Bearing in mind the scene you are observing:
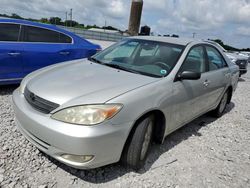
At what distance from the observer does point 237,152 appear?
3.86 meters

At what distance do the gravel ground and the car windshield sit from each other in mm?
1130

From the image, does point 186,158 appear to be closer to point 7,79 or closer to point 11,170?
point 11,170

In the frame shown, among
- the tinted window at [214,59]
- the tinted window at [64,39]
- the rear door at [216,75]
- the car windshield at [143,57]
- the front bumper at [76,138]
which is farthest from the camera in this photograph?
the tinted window at [64,39]

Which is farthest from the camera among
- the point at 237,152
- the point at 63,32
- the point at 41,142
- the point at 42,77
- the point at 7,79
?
the point at 63,32

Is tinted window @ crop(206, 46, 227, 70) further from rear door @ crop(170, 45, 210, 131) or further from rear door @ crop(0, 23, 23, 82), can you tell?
rear door @ crop(0, 23, 23, 82)

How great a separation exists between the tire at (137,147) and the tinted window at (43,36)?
3362mm

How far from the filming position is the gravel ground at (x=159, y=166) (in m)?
2.67

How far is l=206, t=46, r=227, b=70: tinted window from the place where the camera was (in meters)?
4.43

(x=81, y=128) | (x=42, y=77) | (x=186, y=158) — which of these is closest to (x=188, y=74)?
(x=186, y=158)

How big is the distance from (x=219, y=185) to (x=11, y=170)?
236 cm

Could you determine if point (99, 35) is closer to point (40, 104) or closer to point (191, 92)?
point (191, 92)

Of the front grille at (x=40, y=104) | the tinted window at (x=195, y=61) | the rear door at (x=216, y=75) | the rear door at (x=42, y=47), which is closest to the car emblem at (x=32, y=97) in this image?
the front grille at (x=40, y=104)

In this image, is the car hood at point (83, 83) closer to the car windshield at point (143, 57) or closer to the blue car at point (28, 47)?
the car windshield at point (143, 57)

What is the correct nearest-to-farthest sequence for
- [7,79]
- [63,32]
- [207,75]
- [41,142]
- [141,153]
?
[41,142] → [141,153] → [207,75] → [7,79] → [63,32]
